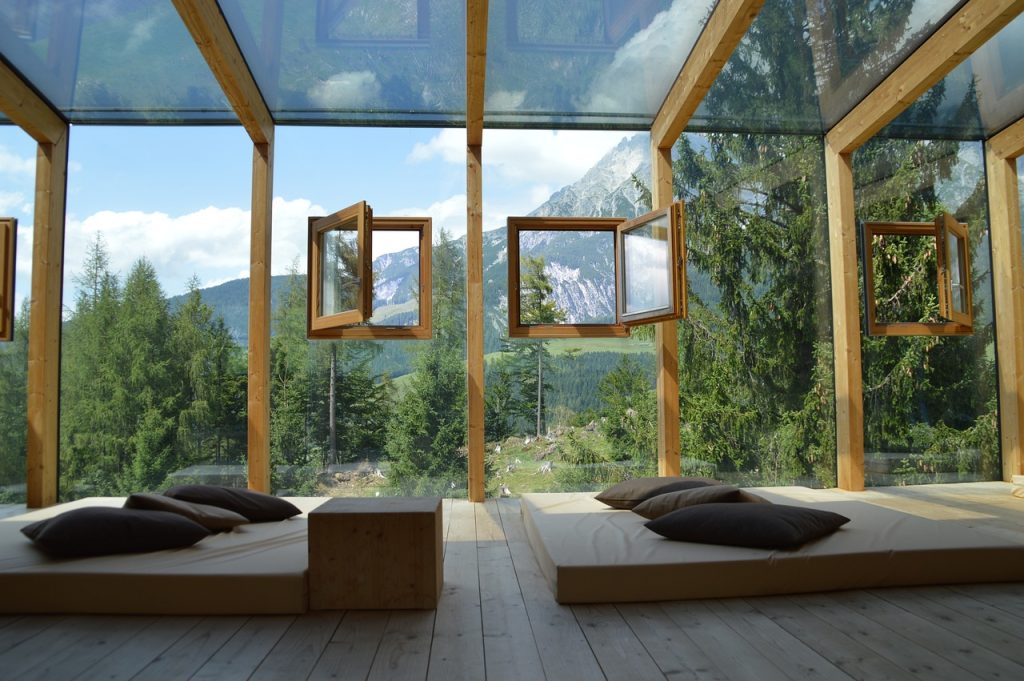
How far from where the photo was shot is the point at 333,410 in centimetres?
579

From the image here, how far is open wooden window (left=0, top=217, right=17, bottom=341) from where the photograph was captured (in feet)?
17.7

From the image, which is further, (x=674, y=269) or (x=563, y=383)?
(x=563, y=383)

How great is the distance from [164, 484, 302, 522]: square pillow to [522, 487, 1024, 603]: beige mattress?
1.47 m

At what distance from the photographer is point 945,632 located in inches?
100

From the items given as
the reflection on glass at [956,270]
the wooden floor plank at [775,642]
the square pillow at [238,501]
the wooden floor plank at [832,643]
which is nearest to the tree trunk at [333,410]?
the square pillow at [238,501]

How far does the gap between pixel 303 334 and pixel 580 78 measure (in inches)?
110

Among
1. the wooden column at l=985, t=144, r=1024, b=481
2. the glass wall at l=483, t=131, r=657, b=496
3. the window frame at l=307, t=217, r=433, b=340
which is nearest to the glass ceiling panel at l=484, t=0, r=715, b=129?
the glass wall at l=483, t=131, r=657, b=496

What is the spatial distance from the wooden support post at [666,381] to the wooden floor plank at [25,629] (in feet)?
13.6

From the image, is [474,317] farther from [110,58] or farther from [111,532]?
[111,532]

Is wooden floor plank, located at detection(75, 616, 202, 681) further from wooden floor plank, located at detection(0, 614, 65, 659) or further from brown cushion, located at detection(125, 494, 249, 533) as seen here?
brown cushion, located at detection(125, 494, 249, 533)

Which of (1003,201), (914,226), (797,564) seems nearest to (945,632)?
(797,564)

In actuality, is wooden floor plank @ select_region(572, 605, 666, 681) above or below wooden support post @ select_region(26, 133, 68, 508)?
below

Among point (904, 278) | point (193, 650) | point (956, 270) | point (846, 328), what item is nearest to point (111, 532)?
point (193, 650)

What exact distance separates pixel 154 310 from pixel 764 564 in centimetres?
473
